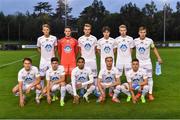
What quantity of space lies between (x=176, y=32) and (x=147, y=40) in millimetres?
78397

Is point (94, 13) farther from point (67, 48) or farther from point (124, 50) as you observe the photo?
point (67, 48)

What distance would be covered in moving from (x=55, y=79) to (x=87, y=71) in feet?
2.67

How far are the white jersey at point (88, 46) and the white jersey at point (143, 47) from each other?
3.68ft

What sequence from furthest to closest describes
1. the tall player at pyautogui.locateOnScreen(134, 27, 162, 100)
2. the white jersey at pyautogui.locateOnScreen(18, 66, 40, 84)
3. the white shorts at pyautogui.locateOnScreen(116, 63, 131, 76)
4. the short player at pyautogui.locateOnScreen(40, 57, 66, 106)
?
the white shorts at pyautogui.locateOnScreen(116, 63, 131, 76), the tall player at pyautogui.locateOnScreen(134, 27, 162, 100), the white jersey at pyautogui.locateOnScreen(18, 66, 40, 84), the short player at pyautogui.locateOnScreen(40, 57, 66, 106)

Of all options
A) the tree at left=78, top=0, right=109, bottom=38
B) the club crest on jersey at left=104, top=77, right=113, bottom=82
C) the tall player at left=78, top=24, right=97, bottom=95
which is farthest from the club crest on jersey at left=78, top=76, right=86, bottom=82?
the tree at left=78, top=0, right=109, bottom=38

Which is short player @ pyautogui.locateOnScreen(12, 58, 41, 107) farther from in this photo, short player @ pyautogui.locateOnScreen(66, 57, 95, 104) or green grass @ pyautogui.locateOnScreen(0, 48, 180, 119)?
short player @ pyautogui.locateOnScreen(66, 57, 95, 104)

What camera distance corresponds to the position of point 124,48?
1227cm

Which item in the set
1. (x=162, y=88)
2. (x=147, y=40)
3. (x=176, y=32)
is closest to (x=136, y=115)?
(x=147, y=40)

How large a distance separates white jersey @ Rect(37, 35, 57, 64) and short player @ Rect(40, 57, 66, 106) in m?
0.72

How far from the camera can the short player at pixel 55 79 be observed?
1121 centimetres

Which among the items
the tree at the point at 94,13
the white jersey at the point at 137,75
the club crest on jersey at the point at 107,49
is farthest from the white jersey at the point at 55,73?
the tree at the point at 94,13

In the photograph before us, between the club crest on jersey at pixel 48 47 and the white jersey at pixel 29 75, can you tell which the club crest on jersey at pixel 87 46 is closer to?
the club crest on jersey at pixel 48 47

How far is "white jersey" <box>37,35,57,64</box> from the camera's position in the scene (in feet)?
39.6

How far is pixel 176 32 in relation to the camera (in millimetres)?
88875
